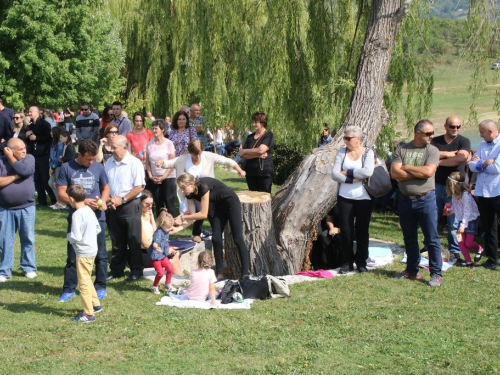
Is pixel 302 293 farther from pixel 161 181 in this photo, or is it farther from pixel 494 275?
pixel 161 181

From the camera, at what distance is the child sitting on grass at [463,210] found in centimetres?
934

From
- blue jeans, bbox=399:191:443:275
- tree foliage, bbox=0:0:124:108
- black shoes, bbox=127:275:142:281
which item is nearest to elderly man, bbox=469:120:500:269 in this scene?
blue jeans, bbox=399:191:443:275

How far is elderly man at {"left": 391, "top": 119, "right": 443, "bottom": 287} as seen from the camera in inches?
317

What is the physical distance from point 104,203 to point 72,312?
1.34 metres

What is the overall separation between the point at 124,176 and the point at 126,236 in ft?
2.73

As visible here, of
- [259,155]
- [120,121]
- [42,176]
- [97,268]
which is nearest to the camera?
[97,268]

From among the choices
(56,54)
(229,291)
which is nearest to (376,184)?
(229,291)

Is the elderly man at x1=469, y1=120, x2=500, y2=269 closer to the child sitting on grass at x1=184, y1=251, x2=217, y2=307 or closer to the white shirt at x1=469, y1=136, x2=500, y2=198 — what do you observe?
the white shirt at x1=469, y1=136, x2=500, y2=198

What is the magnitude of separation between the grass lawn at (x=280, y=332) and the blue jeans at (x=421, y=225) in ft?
0.90

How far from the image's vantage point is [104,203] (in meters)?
8.10

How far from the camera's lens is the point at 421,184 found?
8.11 m

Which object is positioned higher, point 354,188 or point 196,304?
point 354,188

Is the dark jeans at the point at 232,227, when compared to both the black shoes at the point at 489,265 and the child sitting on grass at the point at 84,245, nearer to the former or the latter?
the child sitting on grass at the point at 84,245

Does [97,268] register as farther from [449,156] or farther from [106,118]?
[106,118]
